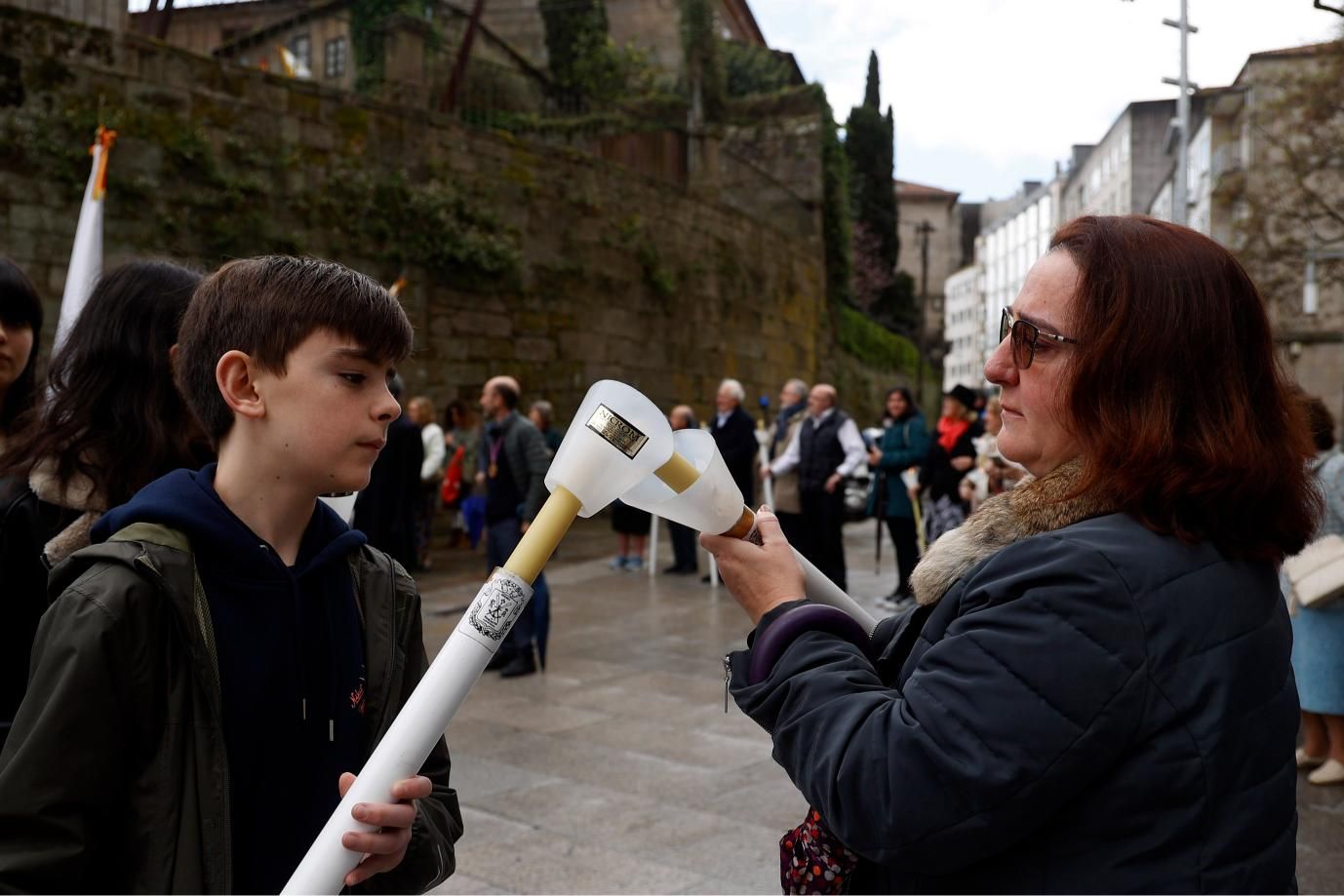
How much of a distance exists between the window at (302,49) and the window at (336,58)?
335 mm

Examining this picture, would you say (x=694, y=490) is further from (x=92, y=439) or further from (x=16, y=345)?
(x=16, y=345)

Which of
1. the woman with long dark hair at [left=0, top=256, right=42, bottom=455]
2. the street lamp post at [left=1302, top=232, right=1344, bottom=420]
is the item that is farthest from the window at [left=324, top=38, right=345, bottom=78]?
the woman with long dark hair at [left=0, top=256, right=42, bottom=455]

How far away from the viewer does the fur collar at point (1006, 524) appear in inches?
54.4

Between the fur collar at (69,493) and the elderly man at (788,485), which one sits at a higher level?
the fur collar at (69,493)

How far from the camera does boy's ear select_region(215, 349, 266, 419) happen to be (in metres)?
1.63

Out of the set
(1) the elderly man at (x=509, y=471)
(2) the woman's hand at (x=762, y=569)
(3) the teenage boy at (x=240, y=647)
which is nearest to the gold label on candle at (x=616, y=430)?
(2) the woman's hand at (x=762, y=569)

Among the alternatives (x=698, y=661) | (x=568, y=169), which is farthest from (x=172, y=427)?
(x=568, y=169)

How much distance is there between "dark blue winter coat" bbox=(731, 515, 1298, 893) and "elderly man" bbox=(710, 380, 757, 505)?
9.09 metres

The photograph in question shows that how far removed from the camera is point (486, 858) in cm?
390

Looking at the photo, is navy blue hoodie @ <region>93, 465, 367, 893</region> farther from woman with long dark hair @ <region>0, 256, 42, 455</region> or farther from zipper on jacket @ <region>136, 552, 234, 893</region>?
woman with long dark hair @ <region>0, 256, 42, 455</region>

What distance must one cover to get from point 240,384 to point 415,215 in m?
12.3

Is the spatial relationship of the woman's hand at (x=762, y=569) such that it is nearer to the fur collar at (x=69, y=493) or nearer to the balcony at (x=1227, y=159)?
the fur collar at (x=69, y=493)

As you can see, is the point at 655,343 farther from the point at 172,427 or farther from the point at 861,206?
the point at 861,206

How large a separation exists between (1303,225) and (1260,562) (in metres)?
24.1
